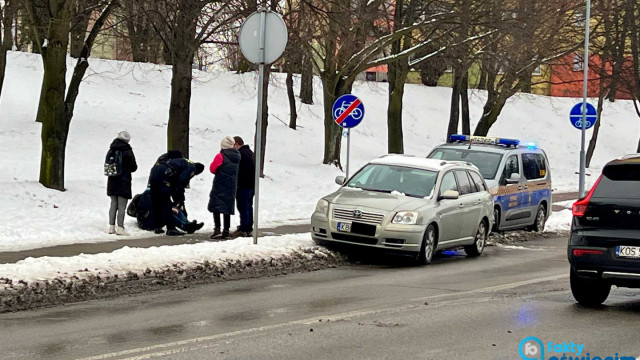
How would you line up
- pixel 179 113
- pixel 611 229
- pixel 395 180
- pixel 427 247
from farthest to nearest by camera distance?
pixel 179 113
pixel 395 180
pixel 427 247
pixel 611 229

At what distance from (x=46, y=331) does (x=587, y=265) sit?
5.29m

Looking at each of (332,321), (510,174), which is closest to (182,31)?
(510,174)

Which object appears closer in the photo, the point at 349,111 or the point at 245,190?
the point at 245,190

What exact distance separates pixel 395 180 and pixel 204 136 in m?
23.5

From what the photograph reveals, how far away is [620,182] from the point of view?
408 inches

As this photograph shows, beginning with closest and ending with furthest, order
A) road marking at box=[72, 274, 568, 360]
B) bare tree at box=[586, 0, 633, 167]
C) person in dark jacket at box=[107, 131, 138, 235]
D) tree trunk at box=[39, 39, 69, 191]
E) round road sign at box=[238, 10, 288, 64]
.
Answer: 1. road marking at box=[72, 274, 568, 360]
2. round road sign at box=[238, 10, 288, 64]
3. person in dark jacket at box=[107, 131, 138, 235]
4. tree trunk at box=[39, 39, 69, 191]
5. bare tree at box=[586, 0, 633, 167]

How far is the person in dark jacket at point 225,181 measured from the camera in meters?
17.0

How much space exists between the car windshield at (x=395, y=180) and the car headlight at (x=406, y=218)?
83 centimetres

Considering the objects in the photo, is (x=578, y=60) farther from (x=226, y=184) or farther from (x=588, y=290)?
(x=588, y=290)

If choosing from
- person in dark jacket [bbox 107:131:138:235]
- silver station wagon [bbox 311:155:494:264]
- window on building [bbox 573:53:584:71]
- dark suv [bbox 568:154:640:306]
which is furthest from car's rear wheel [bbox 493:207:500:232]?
window on building [bbox 573:53:584:71]

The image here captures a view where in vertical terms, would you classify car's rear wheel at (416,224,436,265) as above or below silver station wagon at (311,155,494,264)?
below

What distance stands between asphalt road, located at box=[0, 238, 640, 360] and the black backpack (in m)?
5.26

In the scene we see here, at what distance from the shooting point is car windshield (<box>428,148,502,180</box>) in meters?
20.6

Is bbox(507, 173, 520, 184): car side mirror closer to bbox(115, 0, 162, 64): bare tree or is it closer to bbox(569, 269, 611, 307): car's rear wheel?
bbox(115, 0, 162, 64): bare tree
